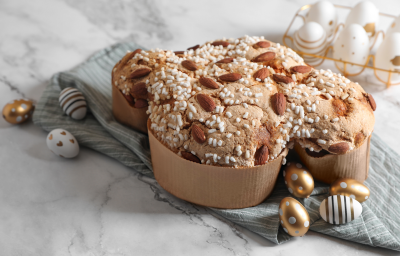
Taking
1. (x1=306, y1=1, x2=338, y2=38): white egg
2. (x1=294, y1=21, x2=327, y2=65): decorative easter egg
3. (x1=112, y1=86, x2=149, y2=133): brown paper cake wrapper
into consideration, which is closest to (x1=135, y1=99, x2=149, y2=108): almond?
(x1=112, y1=86, x2=149, y2=133): brown paper cake wrapper

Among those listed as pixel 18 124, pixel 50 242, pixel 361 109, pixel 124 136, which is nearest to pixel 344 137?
pixel 361 109

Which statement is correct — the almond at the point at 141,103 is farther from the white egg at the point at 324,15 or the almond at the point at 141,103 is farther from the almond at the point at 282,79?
the white egg at the point at 324,15

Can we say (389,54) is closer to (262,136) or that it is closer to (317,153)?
(317,153)

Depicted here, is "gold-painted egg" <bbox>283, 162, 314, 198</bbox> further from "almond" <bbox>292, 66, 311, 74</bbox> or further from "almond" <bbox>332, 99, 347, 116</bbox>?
"almond" <bbox>292, 66, 311, 74</bbox>

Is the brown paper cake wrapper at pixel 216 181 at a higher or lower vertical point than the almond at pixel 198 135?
lower

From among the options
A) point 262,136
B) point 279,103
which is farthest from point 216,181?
point 279,103

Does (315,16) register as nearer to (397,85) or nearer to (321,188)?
(397,85)

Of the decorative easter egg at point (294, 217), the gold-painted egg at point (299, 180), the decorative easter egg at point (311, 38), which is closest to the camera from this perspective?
the decorative easter egg at point (294, 217)

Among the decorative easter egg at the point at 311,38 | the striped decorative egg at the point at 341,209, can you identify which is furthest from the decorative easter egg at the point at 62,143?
the decorative easter egg at the point at 311,38
